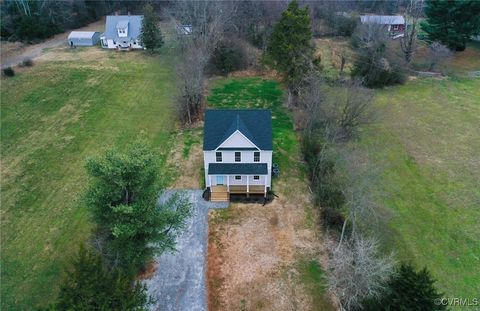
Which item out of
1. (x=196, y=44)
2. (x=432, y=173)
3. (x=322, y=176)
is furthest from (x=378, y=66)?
(x=322, y=176)

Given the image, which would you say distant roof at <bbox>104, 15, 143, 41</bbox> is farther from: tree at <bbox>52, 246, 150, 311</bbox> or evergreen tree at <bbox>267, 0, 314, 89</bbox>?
tree at <bbox>52, 246, 150, 311</bbox>

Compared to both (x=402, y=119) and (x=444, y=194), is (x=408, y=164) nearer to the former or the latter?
(x=444, y=194)

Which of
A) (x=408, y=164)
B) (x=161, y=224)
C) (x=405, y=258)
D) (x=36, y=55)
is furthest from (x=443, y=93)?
(x=36, y=55)

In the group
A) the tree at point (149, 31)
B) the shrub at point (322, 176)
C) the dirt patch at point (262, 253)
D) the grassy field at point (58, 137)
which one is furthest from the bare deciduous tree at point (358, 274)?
the tree at point (149, 31)

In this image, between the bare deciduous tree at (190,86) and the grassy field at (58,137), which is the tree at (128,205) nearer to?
the grassy field at (58,137)

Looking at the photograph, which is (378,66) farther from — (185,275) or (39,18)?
(39,18)

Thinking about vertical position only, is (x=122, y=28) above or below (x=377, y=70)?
above
